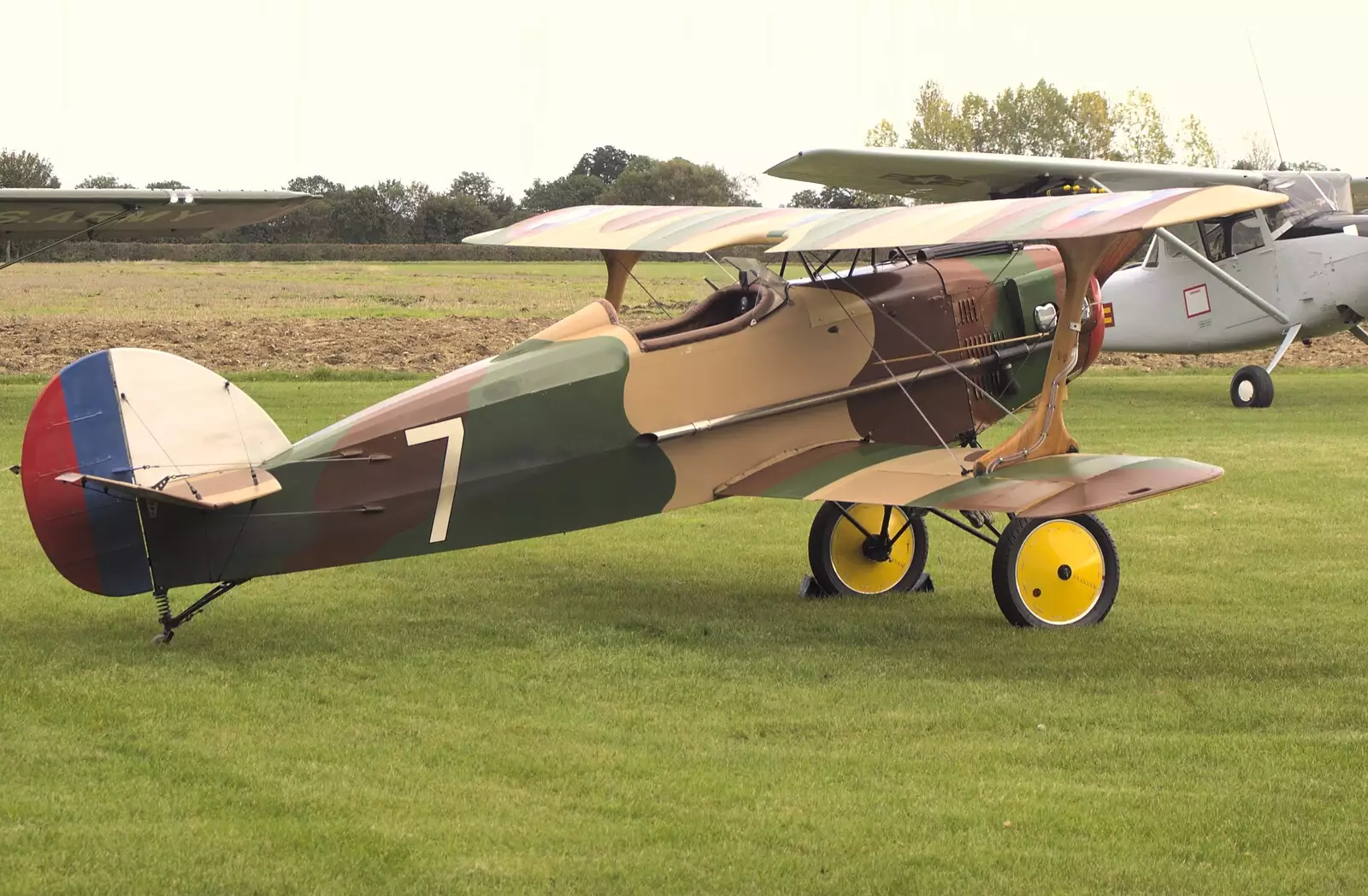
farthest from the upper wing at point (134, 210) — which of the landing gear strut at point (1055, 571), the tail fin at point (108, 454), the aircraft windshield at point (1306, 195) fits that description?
the aircraft windshield at point (1306, 195)

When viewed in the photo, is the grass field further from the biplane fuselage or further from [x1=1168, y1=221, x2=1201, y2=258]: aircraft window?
[x1=1168, y1=221, x2=1201, y2=258]: aircraft window

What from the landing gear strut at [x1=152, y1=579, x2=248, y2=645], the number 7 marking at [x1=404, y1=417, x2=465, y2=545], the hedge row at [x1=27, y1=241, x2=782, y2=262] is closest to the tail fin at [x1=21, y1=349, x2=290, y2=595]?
the landing gear strut at [x1=152, y1=579, x2=248, y2=645]

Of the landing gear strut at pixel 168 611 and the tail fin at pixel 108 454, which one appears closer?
the tail fin at pixel 108 454

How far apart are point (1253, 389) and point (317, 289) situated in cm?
3068

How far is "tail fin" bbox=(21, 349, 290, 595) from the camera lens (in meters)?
7.02

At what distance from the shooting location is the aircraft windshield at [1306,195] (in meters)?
19.7

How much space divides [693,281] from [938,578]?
41461 mm

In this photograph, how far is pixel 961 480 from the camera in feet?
26.1

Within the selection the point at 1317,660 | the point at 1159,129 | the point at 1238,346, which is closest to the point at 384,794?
the point at 1317,660

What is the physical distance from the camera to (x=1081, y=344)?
9.44 metres

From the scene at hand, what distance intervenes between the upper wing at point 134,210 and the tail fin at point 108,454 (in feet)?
32.8

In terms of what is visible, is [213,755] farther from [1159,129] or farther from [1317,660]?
[1159,129]

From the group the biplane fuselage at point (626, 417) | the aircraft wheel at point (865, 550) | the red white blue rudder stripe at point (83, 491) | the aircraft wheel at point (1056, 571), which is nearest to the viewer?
the red white blue rudder stripe at point (83, 491)

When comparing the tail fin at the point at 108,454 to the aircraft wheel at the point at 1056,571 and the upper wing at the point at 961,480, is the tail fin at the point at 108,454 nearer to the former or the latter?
the upper wing at the point at 961,480
